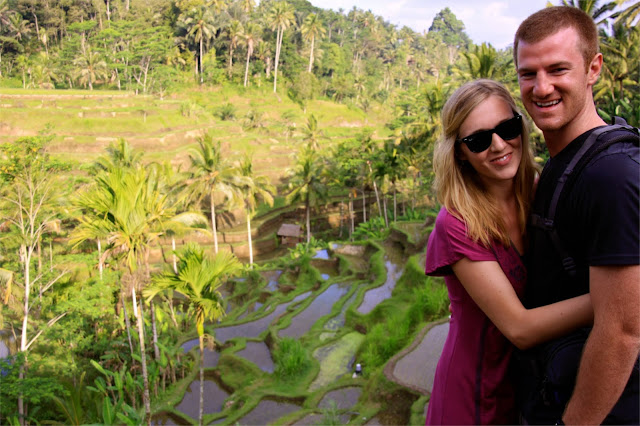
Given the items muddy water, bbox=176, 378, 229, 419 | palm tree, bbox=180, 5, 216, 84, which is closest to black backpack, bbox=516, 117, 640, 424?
muddy water, bbox=176, 378, 229, 419

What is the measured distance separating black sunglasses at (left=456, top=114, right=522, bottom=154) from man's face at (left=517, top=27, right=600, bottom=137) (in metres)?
0.17

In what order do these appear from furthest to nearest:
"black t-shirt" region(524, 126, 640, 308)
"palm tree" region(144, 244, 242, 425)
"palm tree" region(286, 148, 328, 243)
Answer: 1. "palm tree" region(286, 148, 328, 243)
2. "palm tree" region(144, 244, 242, 425)
3. "black t-shirt" region(524, 126, 640, 308)

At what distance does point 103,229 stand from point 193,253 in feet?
6.64

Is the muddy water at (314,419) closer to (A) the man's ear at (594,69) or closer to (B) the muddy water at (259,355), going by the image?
(B) the muddy water at (259,355)


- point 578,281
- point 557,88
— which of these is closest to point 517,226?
point 578,281

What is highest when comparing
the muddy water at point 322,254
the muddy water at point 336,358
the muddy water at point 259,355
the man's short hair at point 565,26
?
the man's short hair at point 565,26

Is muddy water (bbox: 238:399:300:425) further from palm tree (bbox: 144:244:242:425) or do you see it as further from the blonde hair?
the blonde hair

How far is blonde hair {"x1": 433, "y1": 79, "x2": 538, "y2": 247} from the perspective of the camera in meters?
1.56

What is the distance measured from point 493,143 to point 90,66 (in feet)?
156

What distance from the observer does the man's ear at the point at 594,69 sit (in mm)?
1409

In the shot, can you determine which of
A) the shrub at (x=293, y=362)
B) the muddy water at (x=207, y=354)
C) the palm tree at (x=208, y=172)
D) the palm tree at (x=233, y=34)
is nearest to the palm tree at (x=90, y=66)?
the palm tree at (x=233, y=34)

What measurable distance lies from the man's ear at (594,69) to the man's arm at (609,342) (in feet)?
1.92

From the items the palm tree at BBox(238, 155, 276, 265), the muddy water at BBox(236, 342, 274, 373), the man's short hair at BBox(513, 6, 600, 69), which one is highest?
the man's short hair at BBox(513, 6, 600, 69)

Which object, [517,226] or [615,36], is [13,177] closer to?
[517,226]
